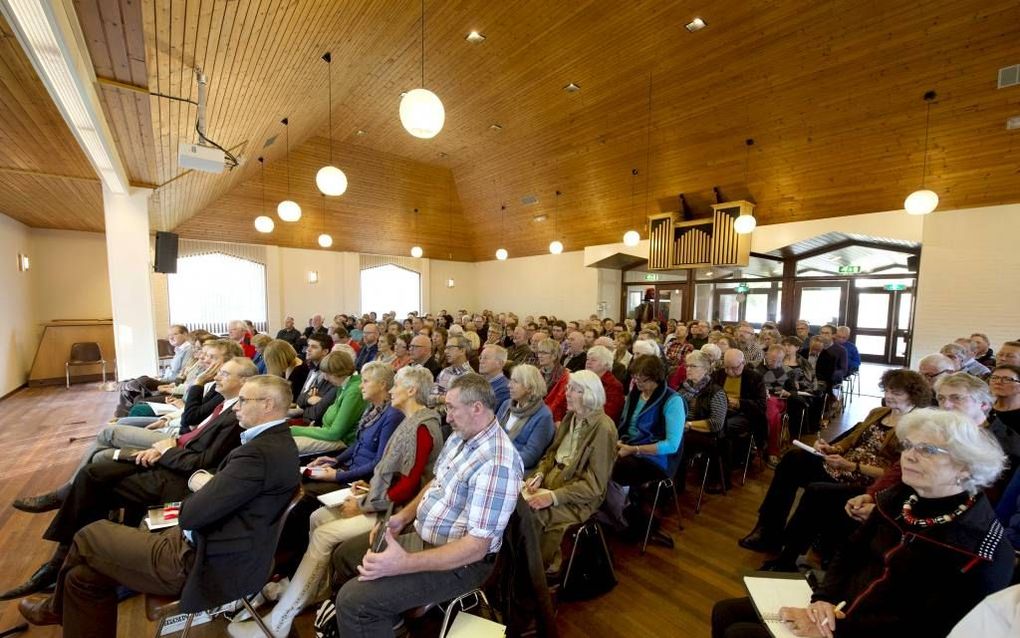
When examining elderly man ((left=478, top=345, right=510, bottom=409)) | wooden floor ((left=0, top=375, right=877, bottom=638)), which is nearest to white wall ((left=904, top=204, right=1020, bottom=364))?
wooden floor ((left=0, top=375, right=877, bottom=638))

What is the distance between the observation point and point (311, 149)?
8.71 metres

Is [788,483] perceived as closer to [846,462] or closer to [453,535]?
A: [846,462]

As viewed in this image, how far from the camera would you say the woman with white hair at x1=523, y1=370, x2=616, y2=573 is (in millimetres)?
2078

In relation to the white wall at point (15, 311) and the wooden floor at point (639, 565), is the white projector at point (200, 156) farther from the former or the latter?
the white wall at point (15, 311)

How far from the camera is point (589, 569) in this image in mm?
2316

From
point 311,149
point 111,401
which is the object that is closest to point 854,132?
point 311,149

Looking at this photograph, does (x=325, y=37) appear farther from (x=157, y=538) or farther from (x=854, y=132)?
(x=854, y=132)

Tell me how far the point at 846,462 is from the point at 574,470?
1.58 metres

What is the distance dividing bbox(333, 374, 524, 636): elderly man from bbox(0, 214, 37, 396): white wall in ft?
28.9

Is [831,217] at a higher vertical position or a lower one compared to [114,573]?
higher

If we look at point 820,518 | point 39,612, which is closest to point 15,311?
point 39,612

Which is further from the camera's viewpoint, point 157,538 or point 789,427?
point 789,427

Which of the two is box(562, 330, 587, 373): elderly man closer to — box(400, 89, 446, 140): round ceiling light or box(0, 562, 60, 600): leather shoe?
box(400, 89, 446, 140): round ceiling light

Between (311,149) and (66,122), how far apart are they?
237 inches
